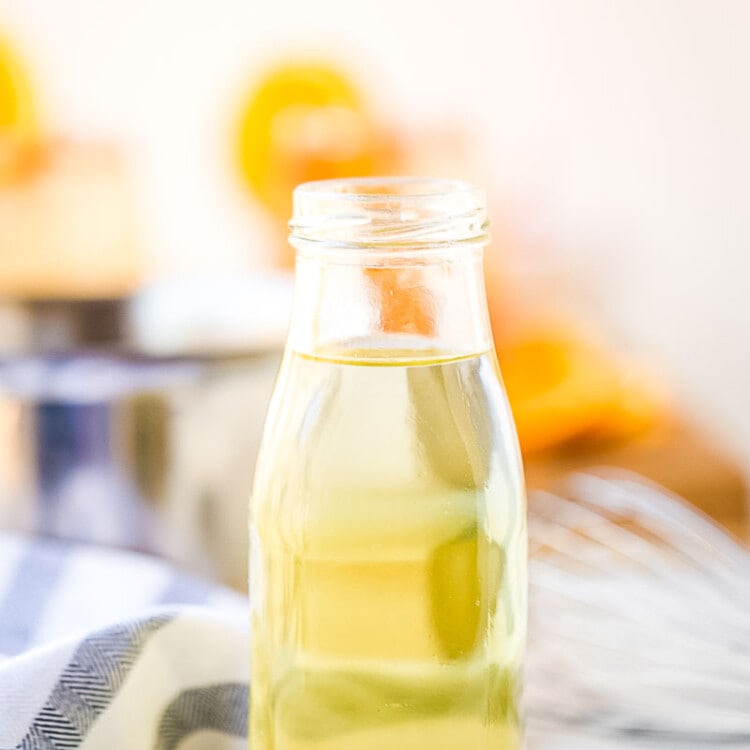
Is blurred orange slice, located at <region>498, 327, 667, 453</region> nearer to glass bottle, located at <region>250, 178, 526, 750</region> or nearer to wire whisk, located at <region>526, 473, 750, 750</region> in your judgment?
wire whisk, located at <region>526, 473, 750, 750</region>

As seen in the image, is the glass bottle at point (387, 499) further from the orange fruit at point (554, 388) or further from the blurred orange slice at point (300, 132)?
the blurred orange slice at point (300, 132)

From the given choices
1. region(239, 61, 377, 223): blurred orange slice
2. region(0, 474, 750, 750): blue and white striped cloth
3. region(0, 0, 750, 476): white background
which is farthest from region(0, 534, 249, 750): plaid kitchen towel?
region(0, 0, 750, 476): white background

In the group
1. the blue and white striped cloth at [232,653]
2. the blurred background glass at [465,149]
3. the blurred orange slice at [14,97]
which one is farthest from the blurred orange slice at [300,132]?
the blue and white striped cloth at [232,653]

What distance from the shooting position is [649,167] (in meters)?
0.83

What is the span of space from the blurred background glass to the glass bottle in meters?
0.39

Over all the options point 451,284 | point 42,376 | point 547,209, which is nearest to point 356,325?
point 451,284

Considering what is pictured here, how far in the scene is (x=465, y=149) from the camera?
28.6 inches

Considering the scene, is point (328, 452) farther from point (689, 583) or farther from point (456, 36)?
point (456, 36)

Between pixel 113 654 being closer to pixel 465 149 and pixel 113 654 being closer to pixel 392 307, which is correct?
pixel 392 307

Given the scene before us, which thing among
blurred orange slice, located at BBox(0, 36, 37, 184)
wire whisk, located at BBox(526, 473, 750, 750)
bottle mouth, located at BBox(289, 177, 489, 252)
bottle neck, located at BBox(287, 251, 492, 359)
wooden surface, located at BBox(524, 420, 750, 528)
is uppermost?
blurred orange slice, located at BBox(0, 36, 37, 184)

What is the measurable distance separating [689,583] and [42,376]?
20 cm

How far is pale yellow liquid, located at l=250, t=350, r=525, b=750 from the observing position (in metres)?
0.21

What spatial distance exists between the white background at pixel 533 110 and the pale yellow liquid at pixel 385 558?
1.83ft

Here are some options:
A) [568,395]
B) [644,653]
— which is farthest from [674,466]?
[644,653]
